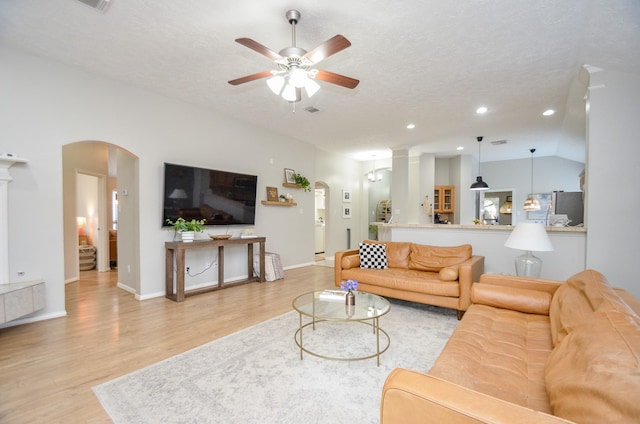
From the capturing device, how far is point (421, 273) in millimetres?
4016

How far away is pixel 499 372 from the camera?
5.02ft

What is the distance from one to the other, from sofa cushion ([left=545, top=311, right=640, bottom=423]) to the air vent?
12.1 feet

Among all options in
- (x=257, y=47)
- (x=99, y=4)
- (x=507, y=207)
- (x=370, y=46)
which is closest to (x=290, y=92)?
(x=257, y=47)

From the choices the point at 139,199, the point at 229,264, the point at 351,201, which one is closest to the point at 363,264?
the point at 229,264

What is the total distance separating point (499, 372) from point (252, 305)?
3.02 m

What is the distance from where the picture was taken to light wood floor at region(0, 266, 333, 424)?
1906 mm

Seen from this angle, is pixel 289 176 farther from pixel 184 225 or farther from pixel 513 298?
pixel 513 298

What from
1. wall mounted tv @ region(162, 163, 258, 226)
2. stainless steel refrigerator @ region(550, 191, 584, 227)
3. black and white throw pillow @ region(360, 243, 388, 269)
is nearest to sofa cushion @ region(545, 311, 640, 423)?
black and white throw pillow @ region(360, 243, 388, 269)

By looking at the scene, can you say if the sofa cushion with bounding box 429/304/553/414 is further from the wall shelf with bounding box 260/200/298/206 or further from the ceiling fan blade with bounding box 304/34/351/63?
the wall shelf with bounding box 260/200/298/206

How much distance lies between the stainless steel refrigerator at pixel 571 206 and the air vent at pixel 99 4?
21.9 ft

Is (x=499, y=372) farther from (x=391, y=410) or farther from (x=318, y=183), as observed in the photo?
(x=318, y=183)

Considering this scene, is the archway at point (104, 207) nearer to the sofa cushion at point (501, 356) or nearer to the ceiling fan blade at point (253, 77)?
the ceiling fan blade at point (253, 77)

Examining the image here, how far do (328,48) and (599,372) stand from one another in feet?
7.63

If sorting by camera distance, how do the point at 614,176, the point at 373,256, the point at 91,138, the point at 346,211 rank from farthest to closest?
1. the point at 346,211
2. the point at 373,256
3. the point at 91,138
4. the point at 614,176
